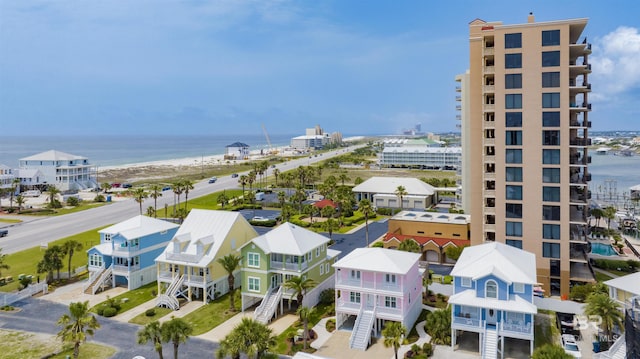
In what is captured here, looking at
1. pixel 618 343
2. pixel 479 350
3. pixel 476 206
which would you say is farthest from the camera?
pixel 476 206

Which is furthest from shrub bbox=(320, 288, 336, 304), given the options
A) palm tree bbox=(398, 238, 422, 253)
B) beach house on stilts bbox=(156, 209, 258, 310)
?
beach house on stilts bbox=(156, 209, 258, 310)

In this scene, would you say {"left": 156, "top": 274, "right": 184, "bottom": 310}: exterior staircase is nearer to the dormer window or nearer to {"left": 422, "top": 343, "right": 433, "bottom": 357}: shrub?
{"left": 422, "top": 343, "right": 433, "bottom": 357}: shrub

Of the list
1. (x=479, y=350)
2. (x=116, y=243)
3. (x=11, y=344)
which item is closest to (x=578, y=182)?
(x=479, y=350)

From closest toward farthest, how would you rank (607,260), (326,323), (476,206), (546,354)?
1. (546,354)
2. (326,323)
3. (476,206)
4. (607,260)

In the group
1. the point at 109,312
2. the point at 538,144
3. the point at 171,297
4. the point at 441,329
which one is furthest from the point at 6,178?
the point at 538,144

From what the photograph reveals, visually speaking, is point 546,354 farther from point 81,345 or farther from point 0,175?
point 0,175

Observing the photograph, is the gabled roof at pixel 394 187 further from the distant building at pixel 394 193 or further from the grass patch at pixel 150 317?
the grass patch at pixel 150 317

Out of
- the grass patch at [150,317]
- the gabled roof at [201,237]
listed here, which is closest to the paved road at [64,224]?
the gabled roof at [201,237]

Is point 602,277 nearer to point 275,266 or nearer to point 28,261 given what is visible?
point 275,266
